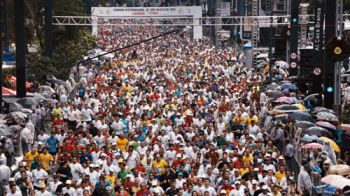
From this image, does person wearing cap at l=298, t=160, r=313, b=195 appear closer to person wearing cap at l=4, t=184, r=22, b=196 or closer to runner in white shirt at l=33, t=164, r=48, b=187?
runner in white shirt at l=33, t=164, r=48, b=187

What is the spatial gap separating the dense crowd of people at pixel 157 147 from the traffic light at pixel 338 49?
2.67 m

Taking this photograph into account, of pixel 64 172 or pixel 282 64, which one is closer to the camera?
pixel 64 172

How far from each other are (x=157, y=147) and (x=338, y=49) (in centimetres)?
577

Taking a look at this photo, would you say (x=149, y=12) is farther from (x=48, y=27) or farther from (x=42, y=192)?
(x=42, y=192)

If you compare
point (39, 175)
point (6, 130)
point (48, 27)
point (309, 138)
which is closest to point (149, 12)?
point (48, 27)

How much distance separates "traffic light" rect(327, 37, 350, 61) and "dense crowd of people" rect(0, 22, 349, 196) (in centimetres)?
267

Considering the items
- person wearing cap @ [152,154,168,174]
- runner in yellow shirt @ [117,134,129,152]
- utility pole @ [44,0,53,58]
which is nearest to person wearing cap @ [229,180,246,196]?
person wearing cap @ [152,154,168,174]

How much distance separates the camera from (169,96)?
41750 millimetres

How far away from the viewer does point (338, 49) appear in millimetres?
29500

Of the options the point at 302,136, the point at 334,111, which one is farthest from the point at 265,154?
the point at 334,111

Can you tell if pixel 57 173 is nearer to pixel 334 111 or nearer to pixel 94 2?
Answer: pixel 334 111

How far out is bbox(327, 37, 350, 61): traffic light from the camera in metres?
29.4

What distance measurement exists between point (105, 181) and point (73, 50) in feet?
117

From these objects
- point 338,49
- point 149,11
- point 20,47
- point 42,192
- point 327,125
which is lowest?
point 42,192
